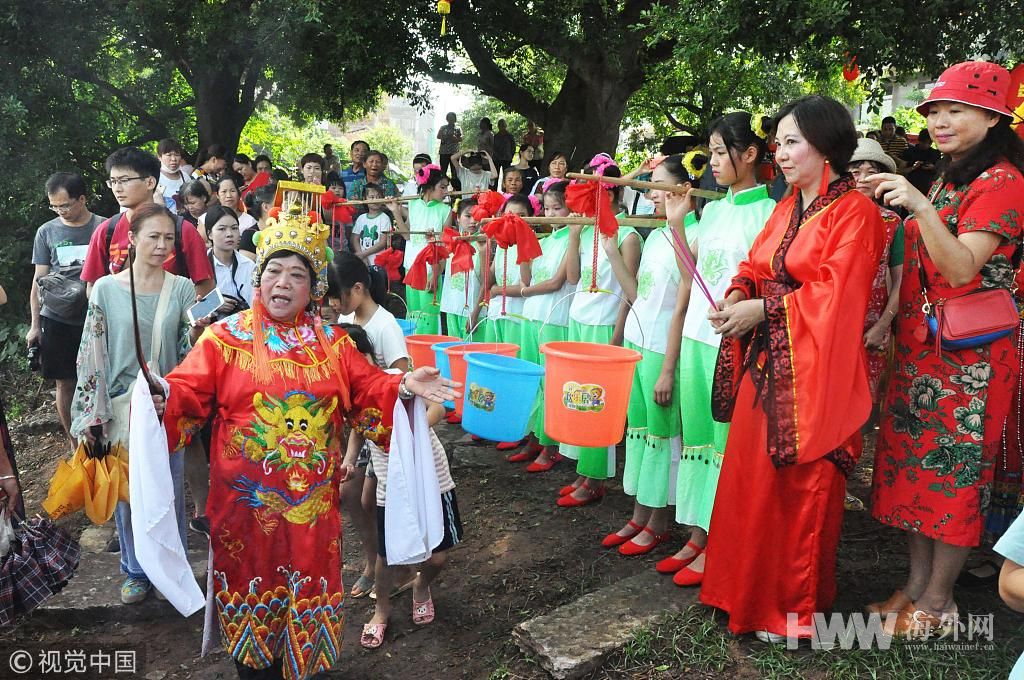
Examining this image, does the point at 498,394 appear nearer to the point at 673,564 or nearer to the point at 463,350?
the point at 463,350

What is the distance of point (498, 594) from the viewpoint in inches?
151

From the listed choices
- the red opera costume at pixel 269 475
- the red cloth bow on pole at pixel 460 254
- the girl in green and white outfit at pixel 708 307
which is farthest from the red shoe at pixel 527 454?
the red opera costume at pixel 269 475

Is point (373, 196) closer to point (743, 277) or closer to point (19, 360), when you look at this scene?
point (19, 360)

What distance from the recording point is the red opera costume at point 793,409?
2.72 m

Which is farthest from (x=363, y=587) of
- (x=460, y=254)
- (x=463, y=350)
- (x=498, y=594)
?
(x=460, y=254)

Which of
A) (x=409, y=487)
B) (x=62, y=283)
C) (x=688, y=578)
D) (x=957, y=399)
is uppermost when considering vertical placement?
(x=62, y=283)

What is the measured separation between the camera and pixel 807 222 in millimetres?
2863

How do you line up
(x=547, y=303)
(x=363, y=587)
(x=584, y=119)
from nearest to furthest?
1. (x=363, y=587)
2. (x=547, y=303)
3. (x=584, y=119)

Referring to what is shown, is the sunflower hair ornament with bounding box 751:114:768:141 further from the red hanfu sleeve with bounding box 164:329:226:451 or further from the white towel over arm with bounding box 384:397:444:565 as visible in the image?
the red hanfu sleeve with bounding box 164:329:226:451

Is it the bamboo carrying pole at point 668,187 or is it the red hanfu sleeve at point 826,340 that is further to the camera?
the bamboo carrying pole at point 668,187

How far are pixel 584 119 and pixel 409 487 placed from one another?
954 cm

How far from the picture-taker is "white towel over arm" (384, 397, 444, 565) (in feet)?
9.01

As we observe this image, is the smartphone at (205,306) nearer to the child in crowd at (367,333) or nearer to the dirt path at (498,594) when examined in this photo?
the child in crowd at (367,333)

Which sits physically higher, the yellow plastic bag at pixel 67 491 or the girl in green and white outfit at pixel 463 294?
the girl in green and white outfit at pixel 463 294
